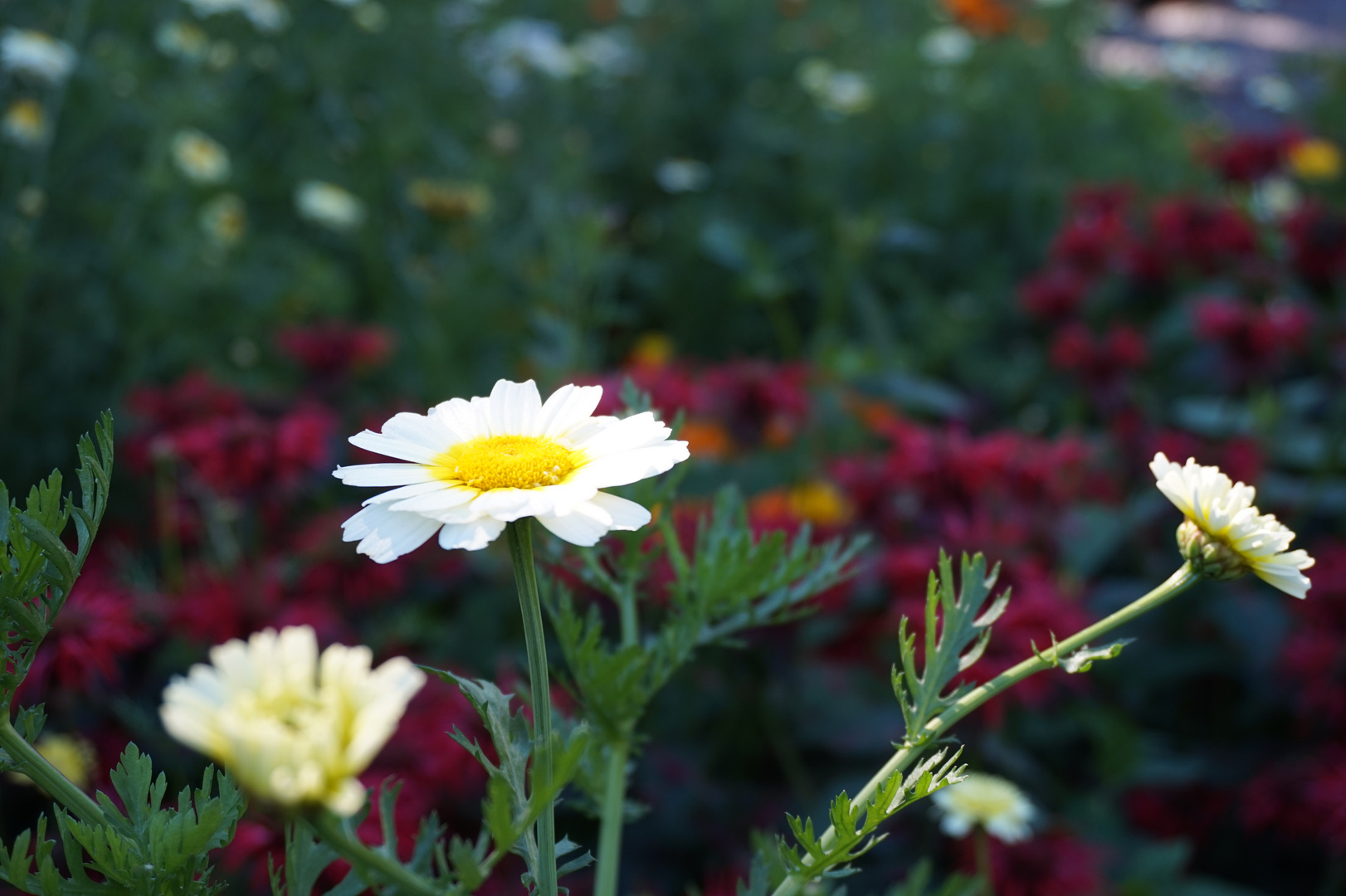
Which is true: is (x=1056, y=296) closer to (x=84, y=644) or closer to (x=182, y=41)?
(x=84, y=644)

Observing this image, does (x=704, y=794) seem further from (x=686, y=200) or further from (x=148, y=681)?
(x=686, y=200)

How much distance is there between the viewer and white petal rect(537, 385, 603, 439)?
0.45m

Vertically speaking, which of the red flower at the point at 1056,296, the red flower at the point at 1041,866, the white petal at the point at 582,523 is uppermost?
the red flower at the point at 1056,296

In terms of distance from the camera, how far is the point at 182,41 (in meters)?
1.95

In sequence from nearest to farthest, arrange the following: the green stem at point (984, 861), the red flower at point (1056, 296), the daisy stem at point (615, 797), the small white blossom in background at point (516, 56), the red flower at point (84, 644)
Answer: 1. the daisy stem at point (615, 797)
2. the green stem at point (984, 861)
3. the red flower at point (84, 644)
4. the red flower at point (1056, 296)
5. the small white blossom in background at point (516, 56)

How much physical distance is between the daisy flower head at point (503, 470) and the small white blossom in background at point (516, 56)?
2351 millimetres

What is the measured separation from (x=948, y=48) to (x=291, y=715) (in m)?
3.12

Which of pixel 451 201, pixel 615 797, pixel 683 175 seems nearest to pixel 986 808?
pixel 615 797

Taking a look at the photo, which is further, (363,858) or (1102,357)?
(1102,357)

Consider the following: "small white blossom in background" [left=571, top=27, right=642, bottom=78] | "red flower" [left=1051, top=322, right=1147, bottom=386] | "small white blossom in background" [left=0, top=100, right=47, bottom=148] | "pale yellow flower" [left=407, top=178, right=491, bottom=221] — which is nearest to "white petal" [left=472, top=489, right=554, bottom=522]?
"red flower" [left=1051, top=322, right=1147, bottom=386]

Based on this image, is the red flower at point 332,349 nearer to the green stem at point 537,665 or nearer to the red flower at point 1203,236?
the green stem at point 537,665

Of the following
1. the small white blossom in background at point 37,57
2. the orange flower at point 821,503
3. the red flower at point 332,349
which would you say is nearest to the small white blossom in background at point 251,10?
the small white blossom in background at point 37,57

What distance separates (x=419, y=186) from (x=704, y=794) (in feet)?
4.44

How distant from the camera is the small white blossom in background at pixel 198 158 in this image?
1.84 meters
